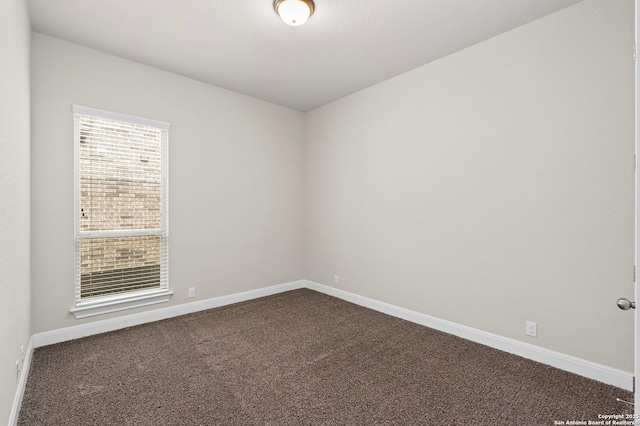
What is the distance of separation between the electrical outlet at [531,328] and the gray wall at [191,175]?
3171mm

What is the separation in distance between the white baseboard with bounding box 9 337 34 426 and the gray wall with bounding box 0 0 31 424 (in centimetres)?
8

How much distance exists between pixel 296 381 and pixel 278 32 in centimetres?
293

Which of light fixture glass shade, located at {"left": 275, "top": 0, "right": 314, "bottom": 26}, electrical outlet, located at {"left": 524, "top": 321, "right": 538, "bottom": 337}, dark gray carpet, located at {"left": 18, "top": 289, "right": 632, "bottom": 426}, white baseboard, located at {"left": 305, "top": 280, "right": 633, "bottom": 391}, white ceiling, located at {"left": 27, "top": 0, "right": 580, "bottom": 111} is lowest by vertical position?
dark gray carpet, located at {"left": 18, "top": 289, "right": 632, "bottom": 426}

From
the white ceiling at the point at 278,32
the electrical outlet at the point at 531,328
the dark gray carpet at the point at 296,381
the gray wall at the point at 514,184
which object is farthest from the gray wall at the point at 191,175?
the electrical outlet at the point at 531,328

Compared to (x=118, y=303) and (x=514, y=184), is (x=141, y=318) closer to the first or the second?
(x=118, y=303)

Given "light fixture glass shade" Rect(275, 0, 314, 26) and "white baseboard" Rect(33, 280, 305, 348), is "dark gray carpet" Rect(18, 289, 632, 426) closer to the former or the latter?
"white baseboard" Rect(33, 280, 305, 348)

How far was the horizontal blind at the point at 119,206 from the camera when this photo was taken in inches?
123

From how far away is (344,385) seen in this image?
228 centimetres

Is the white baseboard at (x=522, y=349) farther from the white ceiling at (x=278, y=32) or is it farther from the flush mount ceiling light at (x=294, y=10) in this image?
the flush mount ceiling light at (x=294, y=10)

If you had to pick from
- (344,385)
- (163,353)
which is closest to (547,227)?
(344,385)

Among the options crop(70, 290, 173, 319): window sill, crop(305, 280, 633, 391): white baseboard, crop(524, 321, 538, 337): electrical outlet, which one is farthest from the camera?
crop(70, 290, 173, 319): window sill

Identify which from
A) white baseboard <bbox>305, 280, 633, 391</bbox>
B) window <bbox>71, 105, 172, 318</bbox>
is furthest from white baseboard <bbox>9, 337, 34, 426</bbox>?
white baseboard <bbox>305, 280, 633, 391</bbox>

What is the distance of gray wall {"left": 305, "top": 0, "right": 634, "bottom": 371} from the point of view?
7.50 ft

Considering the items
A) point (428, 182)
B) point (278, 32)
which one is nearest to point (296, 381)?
point (428, 182)
